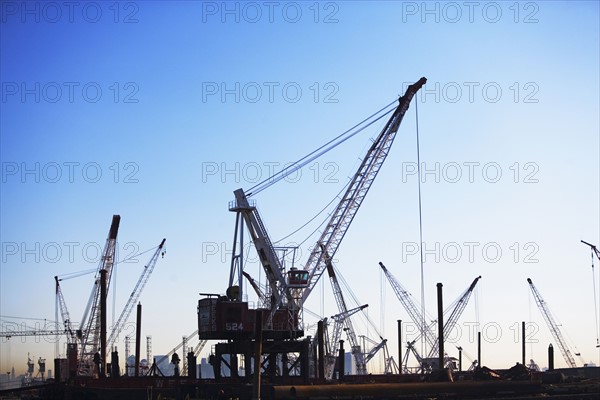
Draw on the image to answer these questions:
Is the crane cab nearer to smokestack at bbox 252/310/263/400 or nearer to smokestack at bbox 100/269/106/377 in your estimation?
smokestack at bbox 100/269/106/377

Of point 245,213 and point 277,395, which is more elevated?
point 245,213

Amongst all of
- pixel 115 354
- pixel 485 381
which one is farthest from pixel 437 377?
pixel 115 354

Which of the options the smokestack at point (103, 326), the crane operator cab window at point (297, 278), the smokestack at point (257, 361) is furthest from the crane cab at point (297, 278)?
the smokestack at point (257, 361)

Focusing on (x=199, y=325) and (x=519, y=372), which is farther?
(x=199, y=325)

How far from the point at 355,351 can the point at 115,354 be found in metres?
67.5

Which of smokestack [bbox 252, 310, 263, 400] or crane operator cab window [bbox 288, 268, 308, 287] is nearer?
smokestack [bbox 252, 310, 263, 400]

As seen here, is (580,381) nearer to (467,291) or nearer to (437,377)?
(437,377)

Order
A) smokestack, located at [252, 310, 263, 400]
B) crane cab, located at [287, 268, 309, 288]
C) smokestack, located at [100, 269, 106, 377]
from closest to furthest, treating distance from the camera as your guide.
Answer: smokestack, located at [252, 310, 263, 400] < crane cab, located at [287, 268, 309, 288] < smokestack, located at [100, 269, 106, 377]

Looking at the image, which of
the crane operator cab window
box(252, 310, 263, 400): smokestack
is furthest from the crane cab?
box(252, 310, 263, 400): smokestack

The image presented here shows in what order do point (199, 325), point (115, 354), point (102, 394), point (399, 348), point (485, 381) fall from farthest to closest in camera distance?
point (399, 348) < point (115, 354) < point (199, 325) < point (102, 394) < point (485, 381)

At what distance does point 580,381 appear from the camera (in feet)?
272

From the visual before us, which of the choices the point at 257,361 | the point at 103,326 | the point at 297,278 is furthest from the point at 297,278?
the point at 257,361

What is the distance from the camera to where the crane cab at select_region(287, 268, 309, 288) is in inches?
3733

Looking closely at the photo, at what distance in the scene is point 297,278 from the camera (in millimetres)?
95250
